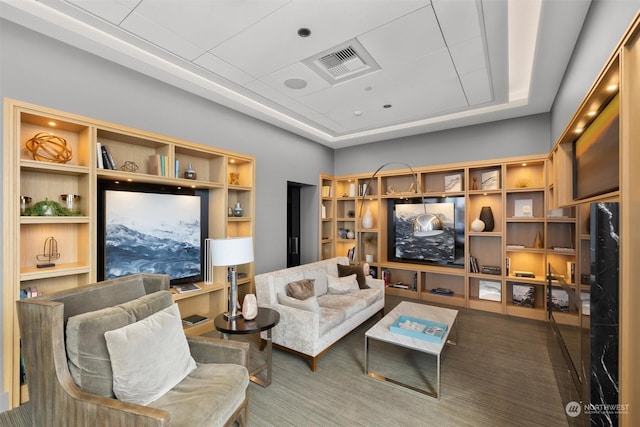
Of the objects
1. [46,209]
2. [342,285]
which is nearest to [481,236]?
[342,285]

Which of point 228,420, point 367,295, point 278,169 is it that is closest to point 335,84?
point 278,169

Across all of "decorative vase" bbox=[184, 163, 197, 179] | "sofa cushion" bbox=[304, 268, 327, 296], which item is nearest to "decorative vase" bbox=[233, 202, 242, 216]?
"decorative vase" bbox=[184, 163, 197, 179]

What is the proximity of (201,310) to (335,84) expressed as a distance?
334cm

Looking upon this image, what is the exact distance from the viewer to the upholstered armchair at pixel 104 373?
1.39 m

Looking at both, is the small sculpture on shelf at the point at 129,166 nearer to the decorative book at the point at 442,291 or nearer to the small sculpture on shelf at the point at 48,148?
the small sculpture on shelf at the point at 48,148

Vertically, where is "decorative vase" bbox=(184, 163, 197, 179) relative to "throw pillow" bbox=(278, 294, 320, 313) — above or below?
above

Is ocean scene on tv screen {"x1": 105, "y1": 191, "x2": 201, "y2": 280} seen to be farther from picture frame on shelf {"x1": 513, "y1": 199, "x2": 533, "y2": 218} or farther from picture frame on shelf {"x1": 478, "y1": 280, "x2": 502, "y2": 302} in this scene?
picture frame on shelf {"x1": 513, "y1": 199, "x2": 533, "y2": 218}

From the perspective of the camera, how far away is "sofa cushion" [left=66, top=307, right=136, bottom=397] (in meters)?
1.48

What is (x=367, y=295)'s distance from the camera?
369cm

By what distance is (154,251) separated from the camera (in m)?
3.14

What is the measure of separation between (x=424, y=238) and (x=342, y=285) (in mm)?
2001

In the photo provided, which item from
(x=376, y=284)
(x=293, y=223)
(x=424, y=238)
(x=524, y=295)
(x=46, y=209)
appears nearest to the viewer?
(x=46, y=209)

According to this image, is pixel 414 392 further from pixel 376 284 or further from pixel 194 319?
pixel 194 319

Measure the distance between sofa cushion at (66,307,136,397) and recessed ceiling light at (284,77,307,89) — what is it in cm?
281
